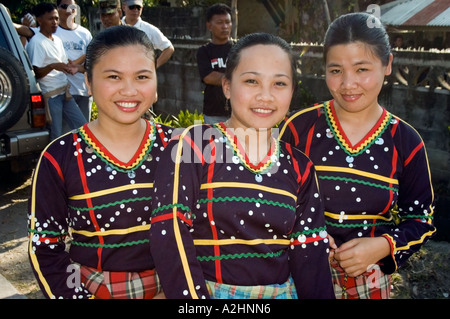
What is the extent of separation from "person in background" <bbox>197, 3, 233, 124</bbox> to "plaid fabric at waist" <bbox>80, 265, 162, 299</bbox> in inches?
127

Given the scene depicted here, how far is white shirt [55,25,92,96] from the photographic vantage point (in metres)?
5.90

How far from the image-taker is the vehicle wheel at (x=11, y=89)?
187 inches

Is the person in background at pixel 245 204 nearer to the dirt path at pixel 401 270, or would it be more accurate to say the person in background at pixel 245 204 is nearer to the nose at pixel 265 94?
the nose at pixel 265 94

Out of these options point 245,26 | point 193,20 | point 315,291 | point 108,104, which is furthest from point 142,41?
point 245,26

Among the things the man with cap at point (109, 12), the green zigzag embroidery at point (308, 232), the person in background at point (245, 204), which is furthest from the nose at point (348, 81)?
the man with cap at point (109, 12)

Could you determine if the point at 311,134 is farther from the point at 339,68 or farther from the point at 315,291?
the point at 315,291

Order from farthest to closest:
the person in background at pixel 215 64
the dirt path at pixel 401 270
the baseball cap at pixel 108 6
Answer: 1. the baseball cap at pixel 108 6
2. the person in background at pixel 215 64
3. the dirt path at pixel 401 270

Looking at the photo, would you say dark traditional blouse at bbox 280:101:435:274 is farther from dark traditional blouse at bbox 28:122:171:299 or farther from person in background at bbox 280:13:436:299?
dark traditional blouse at bbox 28:122:171:299

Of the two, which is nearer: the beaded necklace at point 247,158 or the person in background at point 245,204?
the person in background at point 245,204

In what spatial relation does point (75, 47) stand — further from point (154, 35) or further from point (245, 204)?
point (245, 204)

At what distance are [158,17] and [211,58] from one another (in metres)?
7.36

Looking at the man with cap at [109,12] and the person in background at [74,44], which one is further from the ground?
the man with cap at [109,12]

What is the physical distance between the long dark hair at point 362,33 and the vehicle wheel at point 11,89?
3569mm

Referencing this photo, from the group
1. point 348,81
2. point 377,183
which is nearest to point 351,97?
point 348,81
